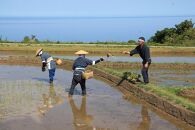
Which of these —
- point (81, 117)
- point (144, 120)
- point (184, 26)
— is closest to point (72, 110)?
point (81, 117)

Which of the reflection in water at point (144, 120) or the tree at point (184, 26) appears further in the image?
the tree at point (184, 26)

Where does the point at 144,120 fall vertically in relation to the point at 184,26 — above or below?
below

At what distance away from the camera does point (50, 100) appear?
1248 cm

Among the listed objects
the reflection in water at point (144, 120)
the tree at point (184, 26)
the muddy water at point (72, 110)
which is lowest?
the reflection in water at point (144, 120)

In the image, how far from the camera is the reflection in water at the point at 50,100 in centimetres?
1121

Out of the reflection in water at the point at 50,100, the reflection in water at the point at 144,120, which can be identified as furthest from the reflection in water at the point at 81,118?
the reflection in water at the point at 144,120

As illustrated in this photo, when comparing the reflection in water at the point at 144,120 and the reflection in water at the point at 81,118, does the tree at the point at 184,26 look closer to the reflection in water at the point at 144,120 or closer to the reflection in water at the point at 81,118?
the reflection in water at the point at 81,118

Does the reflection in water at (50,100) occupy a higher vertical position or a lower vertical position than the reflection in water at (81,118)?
higher

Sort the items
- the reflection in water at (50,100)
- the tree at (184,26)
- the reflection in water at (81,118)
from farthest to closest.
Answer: the tree at (184,26)
the reflection in water at (50,100)
the reflection in water at (81,118)

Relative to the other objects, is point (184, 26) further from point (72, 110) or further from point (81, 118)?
point (81, 118)

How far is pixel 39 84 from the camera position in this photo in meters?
15.6

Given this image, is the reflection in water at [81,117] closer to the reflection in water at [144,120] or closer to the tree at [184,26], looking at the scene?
the reflection in water at [144,120]

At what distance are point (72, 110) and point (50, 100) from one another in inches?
60.1

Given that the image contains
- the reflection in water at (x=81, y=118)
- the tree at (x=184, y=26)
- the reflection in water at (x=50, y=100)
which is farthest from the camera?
the tree at (x=184, y=26)
